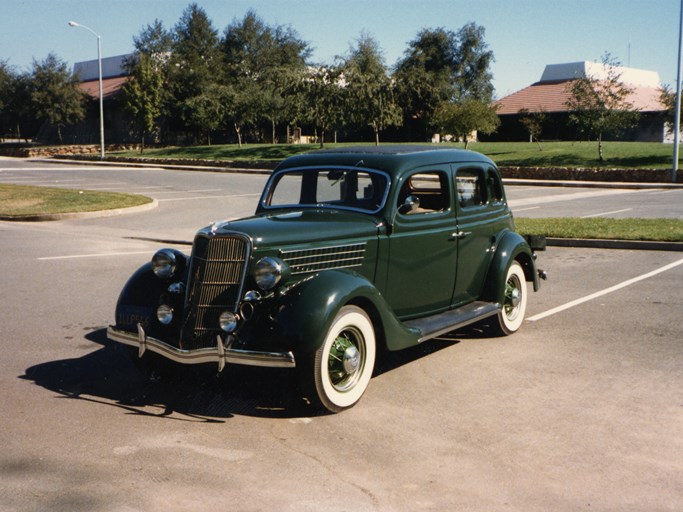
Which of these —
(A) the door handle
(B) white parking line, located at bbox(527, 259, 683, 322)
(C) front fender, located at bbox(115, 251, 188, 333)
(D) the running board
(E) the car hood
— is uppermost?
(E) the car hood

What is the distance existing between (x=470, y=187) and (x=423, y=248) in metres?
1.12

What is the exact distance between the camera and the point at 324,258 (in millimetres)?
5305

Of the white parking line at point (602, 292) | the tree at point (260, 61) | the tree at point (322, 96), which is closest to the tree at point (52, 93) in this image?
the tree at point (260, 61)

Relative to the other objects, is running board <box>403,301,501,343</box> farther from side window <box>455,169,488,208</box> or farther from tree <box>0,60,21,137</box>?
tree <box>0,60,21,137</box>

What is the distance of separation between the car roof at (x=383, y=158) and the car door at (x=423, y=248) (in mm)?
98

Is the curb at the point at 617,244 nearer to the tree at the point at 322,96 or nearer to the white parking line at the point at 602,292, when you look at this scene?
the white parking line at the point at 602,292

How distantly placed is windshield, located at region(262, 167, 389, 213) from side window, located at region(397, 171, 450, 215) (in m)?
0.41

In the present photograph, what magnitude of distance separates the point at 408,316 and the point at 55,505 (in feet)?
10.3

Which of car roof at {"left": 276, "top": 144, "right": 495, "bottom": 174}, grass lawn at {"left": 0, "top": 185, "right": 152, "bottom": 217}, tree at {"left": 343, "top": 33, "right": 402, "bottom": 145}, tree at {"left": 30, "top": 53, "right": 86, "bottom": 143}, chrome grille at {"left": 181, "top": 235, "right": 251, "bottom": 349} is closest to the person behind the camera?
Answer: chrome grille at {"left": 181, "top": 235, "right": 251, "bottom": 349}

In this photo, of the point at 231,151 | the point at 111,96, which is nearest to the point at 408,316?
the point at 231,151

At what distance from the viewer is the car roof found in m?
6.04

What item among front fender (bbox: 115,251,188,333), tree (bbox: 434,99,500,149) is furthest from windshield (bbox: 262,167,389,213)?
tree (bbox: 434,99,500,149)

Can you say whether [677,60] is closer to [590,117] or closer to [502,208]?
[590,117]

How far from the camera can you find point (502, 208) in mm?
7254
